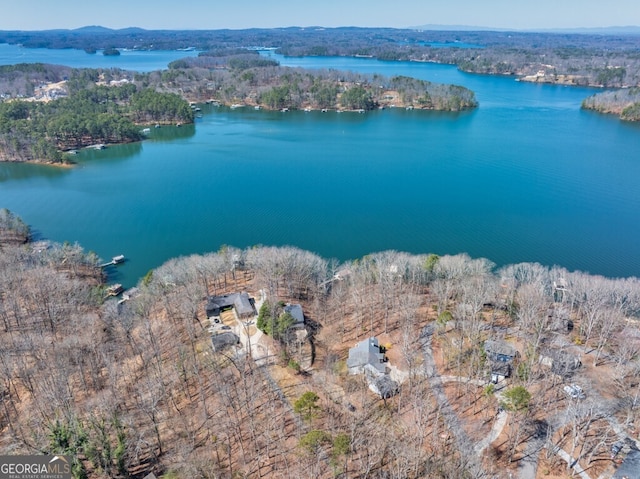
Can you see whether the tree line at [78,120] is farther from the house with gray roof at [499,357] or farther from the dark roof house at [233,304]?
the house with gray roof at [499,357]

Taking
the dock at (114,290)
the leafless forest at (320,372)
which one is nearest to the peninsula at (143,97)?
the dock at (114,290)

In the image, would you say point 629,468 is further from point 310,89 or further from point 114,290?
point 310,89

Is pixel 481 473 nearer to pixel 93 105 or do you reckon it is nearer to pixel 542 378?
pixel 542 378

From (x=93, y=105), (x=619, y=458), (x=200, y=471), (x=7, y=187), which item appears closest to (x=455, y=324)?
(x=619, y=458)

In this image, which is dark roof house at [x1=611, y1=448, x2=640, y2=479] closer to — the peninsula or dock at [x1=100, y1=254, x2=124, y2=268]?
dock at [x1=100, y1=254, x2=124, y2=268]

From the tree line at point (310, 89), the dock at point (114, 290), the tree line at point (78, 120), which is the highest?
the tree line at point (310, 89)

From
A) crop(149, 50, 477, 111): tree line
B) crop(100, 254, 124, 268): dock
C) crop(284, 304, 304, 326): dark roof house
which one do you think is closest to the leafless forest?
crop(284, 304, 304, 326): dark roof house
